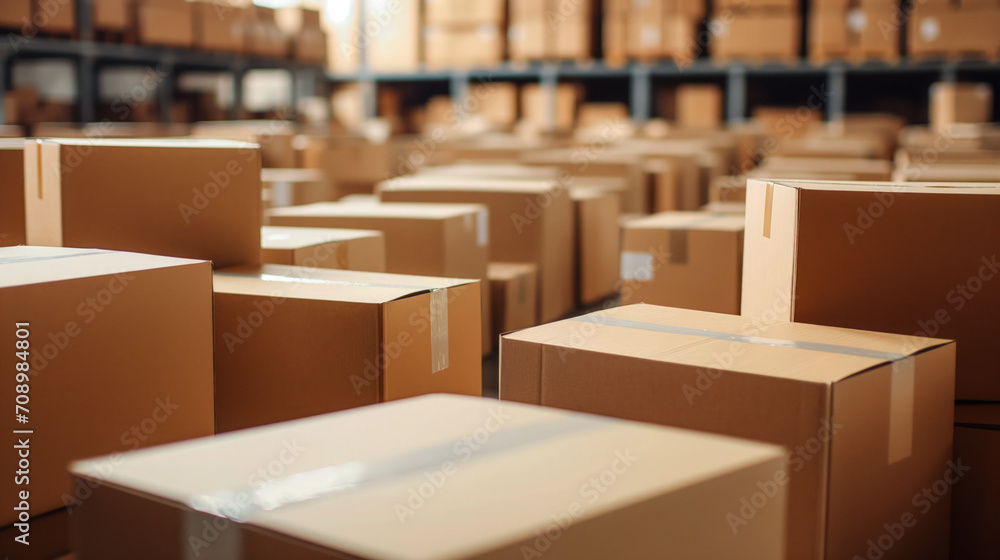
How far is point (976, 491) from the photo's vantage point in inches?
52.6

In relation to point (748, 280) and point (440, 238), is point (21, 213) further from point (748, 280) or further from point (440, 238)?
point (748, 280)

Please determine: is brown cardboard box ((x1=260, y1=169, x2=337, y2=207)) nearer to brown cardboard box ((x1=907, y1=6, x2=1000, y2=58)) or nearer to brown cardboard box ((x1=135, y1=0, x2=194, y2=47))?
brown cardboard box ((x1=135, y1=0, x2=194, y2=47))

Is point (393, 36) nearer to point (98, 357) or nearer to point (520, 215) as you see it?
point (520, 215)

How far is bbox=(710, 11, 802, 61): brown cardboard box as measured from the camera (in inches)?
271

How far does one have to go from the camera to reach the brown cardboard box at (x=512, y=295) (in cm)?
258

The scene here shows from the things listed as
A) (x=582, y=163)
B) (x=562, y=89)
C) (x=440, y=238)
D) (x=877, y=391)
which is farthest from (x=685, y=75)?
(x=877, y=391)

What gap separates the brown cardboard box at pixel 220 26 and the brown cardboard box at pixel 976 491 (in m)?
5.85

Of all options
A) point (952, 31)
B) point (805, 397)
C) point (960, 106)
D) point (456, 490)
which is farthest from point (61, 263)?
point (952, 31)

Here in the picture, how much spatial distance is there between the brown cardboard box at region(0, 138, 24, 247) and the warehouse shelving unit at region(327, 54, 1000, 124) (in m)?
6.05

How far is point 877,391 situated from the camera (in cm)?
115

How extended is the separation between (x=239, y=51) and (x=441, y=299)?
5.62 m

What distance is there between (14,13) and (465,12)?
3.71m

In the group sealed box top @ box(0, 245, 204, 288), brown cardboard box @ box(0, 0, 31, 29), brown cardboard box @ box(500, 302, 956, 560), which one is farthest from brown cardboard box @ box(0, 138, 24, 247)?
A: brown cardboard box @ box(0, 0, 31, 29)

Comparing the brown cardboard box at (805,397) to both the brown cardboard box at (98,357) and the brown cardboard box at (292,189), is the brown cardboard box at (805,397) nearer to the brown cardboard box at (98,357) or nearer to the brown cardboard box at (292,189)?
the brown cardboard box at (98,357)
